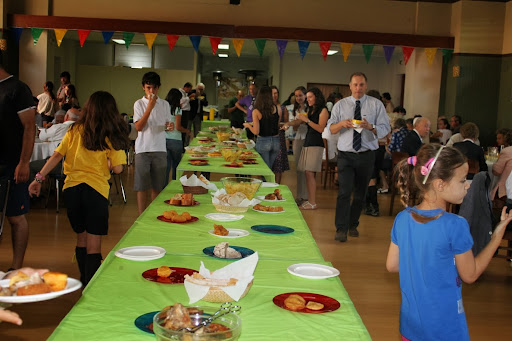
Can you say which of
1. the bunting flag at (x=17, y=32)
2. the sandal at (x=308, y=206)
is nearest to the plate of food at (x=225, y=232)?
the sandal at (x=308, y=206)

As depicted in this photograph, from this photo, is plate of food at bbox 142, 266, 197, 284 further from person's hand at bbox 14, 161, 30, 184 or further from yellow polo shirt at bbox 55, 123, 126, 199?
person's hand at bbox 14, 161, 30, 184

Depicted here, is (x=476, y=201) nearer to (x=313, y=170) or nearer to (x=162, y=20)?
(x=313, y=170)

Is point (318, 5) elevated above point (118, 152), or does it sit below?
above

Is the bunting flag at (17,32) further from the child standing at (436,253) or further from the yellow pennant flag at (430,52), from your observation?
the child standing at (436,253)

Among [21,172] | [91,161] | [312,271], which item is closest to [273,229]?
[312,271]

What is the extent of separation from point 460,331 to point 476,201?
301cm

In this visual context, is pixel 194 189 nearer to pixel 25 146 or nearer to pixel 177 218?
pixel 177 218

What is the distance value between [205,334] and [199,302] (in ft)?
1.66

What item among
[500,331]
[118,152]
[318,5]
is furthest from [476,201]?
[318,5]

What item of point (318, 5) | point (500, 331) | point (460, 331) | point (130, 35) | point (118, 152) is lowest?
point (500, 331)

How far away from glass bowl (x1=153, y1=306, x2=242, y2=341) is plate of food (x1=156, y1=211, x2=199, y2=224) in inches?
63.4

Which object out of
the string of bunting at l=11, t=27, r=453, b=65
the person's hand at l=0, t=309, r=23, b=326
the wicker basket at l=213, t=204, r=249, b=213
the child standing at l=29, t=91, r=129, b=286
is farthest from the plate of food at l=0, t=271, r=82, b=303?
the string of bunting at l=11, t=27, r=453, b=65

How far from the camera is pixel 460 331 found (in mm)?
2299

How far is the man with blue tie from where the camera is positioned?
615cm
